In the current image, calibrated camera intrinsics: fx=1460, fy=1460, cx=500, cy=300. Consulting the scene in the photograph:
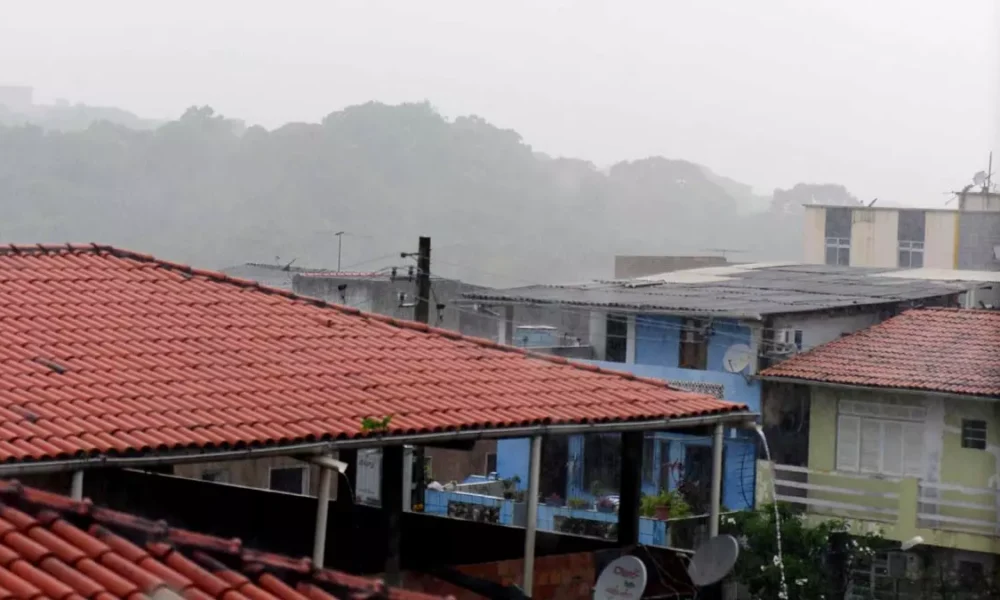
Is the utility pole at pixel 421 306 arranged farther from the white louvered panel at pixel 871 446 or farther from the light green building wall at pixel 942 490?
the white louvered panel at pixel 871 446

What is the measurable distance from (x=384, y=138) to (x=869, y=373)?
4309 cm

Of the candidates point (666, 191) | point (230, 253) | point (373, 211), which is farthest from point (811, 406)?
point (666, 191)

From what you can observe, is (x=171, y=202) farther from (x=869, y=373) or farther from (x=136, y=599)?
(x=136, y=599)

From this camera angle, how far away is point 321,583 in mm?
5543

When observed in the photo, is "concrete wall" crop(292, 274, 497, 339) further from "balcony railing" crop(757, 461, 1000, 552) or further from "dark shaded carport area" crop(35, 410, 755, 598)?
"dark shaded carport area" crop(35, 410, 755, 598)

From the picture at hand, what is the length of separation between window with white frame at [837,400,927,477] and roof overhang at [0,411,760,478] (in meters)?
13.5

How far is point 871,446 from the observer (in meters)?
23.7

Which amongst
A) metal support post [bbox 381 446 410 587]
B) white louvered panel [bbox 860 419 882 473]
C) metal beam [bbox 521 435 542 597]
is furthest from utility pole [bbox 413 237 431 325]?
metal beam [bbox 521 435 542 597]

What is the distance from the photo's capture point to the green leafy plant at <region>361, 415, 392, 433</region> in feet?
27.6

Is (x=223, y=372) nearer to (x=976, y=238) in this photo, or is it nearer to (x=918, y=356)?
(x=918, y=356)

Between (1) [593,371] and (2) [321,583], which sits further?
(1) [593,371]

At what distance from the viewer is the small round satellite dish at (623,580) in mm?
9000

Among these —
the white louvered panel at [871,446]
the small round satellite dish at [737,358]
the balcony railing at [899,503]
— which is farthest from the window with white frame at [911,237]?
the balcony railing at [899,503]

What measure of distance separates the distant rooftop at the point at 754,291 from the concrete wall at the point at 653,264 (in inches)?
243
